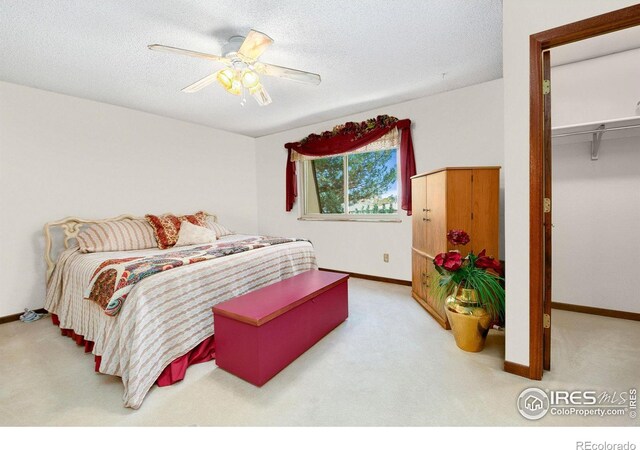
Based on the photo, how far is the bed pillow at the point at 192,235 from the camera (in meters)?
3.23

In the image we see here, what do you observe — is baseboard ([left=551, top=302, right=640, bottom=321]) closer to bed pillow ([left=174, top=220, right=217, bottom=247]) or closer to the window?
the window

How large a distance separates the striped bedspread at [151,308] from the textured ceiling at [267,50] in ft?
5.46

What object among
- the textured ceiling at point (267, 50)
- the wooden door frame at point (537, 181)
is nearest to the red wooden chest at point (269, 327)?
the wooden door frame at point (537, 181)

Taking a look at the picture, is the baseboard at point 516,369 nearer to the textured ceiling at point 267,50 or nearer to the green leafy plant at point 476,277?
the green leafy plant at point 476,277

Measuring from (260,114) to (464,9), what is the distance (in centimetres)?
267

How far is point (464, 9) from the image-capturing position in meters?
1.85

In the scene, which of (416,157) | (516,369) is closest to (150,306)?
(516,369)

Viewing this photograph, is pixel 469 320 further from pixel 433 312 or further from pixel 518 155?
pixel 518 155

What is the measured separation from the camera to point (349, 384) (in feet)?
5.54

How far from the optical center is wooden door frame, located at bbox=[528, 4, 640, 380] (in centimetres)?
157

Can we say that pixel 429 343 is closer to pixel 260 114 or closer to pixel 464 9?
pixel 464 9

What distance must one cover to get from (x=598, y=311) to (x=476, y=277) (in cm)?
159

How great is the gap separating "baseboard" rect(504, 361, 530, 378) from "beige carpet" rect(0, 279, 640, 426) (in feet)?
0.16

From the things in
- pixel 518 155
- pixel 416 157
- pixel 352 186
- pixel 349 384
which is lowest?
pixel 349 384
